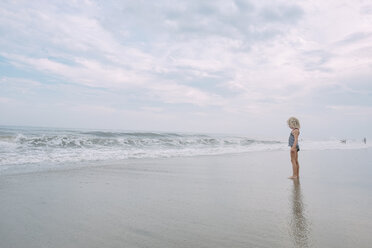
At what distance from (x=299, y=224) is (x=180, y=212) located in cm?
152

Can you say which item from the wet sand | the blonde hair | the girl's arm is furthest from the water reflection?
the blonde hair

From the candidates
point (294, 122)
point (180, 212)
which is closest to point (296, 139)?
point (294, 122)

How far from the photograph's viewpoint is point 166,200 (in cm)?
443

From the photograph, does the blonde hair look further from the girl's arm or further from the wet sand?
the wet sand

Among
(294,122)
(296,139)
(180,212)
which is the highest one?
(294,122)

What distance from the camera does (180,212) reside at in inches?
148

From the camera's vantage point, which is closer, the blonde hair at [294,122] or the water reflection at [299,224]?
the water reflection at [299,224]

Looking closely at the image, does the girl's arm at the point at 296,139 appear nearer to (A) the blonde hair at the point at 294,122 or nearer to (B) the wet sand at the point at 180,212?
(A) the blonde hair at the point at 294,122

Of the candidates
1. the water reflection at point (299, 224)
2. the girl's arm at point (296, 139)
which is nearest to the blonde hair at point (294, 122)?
the girl's arm at point (296, 139)

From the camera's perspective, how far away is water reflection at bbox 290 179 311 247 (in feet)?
9.03

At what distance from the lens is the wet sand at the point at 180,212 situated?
9.18 ft

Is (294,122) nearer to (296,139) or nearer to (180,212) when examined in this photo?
(296,139)

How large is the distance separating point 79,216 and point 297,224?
271cm

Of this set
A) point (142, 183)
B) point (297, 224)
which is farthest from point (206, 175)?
point (297, 224)
